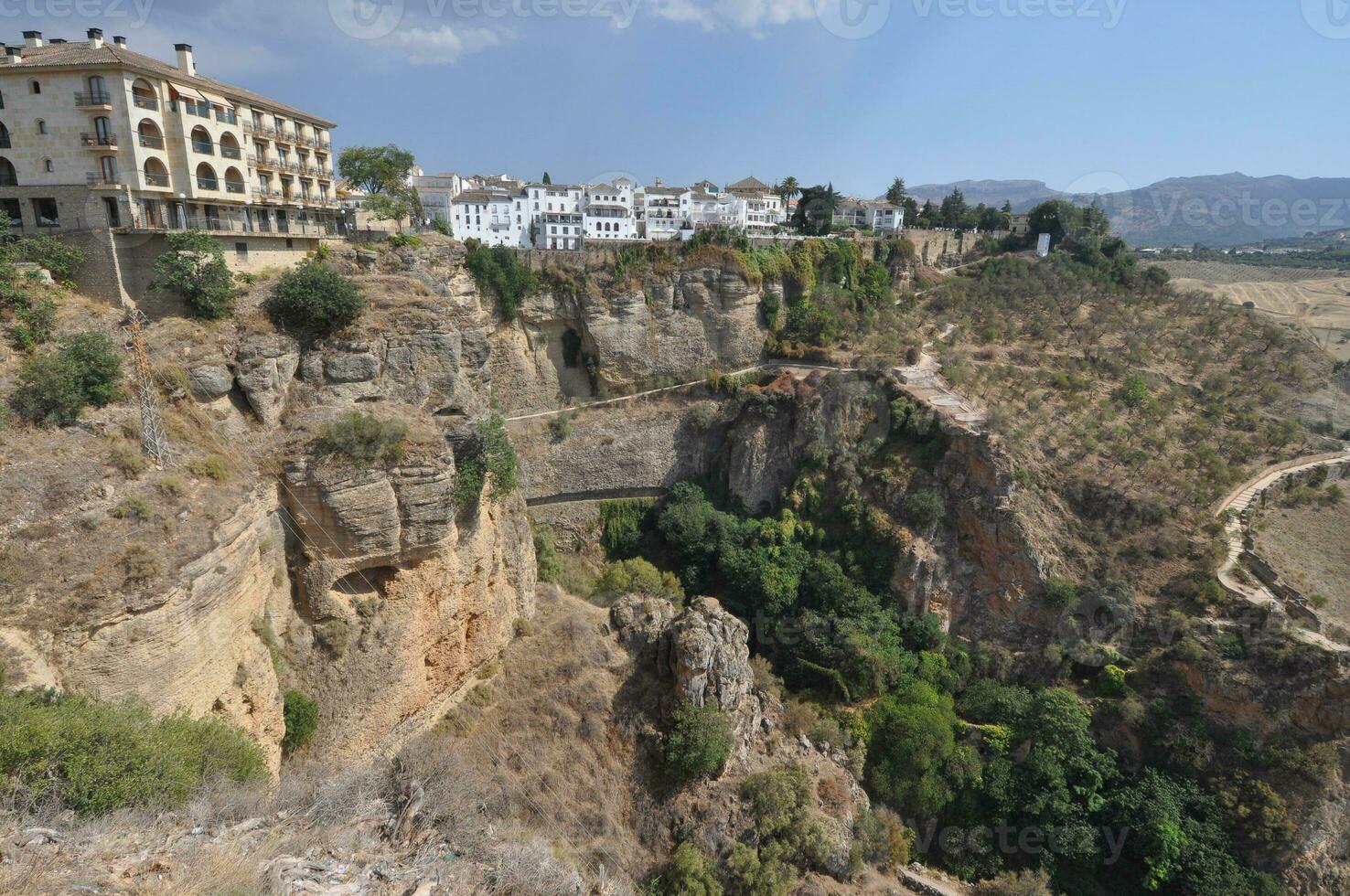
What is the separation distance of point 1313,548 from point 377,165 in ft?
142

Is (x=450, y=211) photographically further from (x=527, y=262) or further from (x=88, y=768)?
(x=88, y=768)

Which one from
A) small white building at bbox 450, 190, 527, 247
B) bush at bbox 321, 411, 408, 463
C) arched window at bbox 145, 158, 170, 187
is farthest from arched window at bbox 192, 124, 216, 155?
small white building at bbox 450, 190, 527, 247

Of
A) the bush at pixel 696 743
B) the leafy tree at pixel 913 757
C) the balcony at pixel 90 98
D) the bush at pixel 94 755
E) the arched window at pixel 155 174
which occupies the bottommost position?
the leafy tree at pixel 913 757

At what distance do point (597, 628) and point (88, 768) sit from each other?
14408 millimetres

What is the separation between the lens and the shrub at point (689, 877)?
1669 cm

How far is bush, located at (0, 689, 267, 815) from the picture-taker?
9.24 m

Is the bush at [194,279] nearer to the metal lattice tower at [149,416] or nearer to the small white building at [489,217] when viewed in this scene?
the metal lattice tower at [149,416]

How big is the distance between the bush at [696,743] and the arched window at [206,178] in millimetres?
22037

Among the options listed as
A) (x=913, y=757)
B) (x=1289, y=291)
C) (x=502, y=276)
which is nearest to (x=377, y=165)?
(x=502, y=276)

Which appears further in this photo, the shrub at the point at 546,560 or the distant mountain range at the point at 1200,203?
the distant mountain range at the point at 1200,203

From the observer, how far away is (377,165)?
107 feet

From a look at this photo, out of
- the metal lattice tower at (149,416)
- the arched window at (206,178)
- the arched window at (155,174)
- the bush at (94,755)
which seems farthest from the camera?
the arched window at (206,178)

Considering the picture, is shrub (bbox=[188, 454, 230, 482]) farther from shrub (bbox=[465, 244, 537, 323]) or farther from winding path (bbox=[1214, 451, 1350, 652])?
winding path (bbox=[1214, 451, 1350, 652])

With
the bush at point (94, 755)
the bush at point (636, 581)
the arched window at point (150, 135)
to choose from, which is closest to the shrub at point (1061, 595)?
the bush at point (636, 581)
